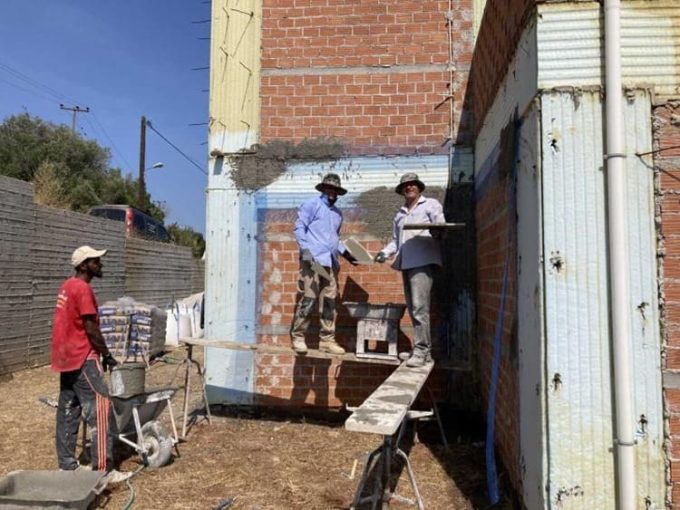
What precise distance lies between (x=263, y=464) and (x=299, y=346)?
4.26 ft

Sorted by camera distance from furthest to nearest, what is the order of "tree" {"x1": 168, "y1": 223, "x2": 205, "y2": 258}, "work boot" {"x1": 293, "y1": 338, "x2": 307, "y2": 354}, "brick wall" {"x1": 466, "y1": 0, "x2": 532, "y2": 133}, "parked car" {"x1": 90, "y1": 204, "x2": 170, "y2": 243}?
"tree" {"x1": 168, "y1": 223, "x2": 205, "y2": 258} < "parked car" {"x1": 90, "y1": 204, "x2": 170, "y2": 243} < "work boot" {"x1": 293, "y1": 338, "x2": 307, "y2": 354} < "brick wall" {"x1": 466, "y1": 0, "x2": 532, "y2": 133}

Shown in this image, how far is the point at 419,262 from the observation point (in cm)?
516

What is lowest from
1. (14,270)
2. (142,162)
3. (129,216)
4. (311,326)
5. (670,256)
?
(311,326)

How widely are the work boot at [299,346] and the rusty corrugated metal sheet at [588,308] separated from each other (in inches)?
125

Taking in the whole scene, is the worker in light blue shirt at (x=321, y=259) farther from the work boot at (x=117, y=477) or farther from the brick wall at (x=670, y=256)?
the brick wall at (x=670, y=256)

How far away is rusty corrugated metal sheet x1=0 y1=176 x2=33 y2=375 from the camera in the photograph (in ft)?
29.3

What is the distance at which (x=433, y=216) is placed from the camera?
17.3ft

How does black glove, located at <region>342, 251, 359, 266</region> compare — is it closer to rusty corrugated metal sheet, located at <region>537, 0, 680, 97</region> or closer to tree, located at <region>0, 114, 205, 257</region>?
rusty corrugated metal sheet, located at <region>537, 0, 680, 97</region>

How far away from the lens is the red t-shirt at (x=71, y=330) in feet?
15.0

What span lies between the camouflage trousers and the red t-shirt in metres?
2.18

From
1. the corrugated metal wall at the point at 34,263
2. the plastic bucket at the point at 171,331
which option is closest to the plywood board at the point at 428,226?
the corrugated metal wall at the point at 34,263

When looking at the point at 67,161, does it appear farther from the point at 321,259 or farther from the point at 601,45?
the point at 601,45

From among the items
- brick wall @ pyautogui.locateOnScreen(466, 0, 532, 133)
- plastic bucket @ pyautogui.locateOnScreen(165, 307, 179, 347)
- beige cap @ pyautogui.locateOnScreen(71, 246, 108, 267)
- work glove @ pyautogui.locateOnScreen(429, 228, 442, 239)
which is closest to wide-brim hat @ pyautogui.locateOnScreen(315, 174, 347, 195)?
work glove @ pyautogui.locateOnScreen(429, 228, 442, 239)

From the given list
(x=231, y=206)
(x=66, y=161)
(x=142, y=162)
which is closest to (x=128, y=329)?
(x=231, y=206)
